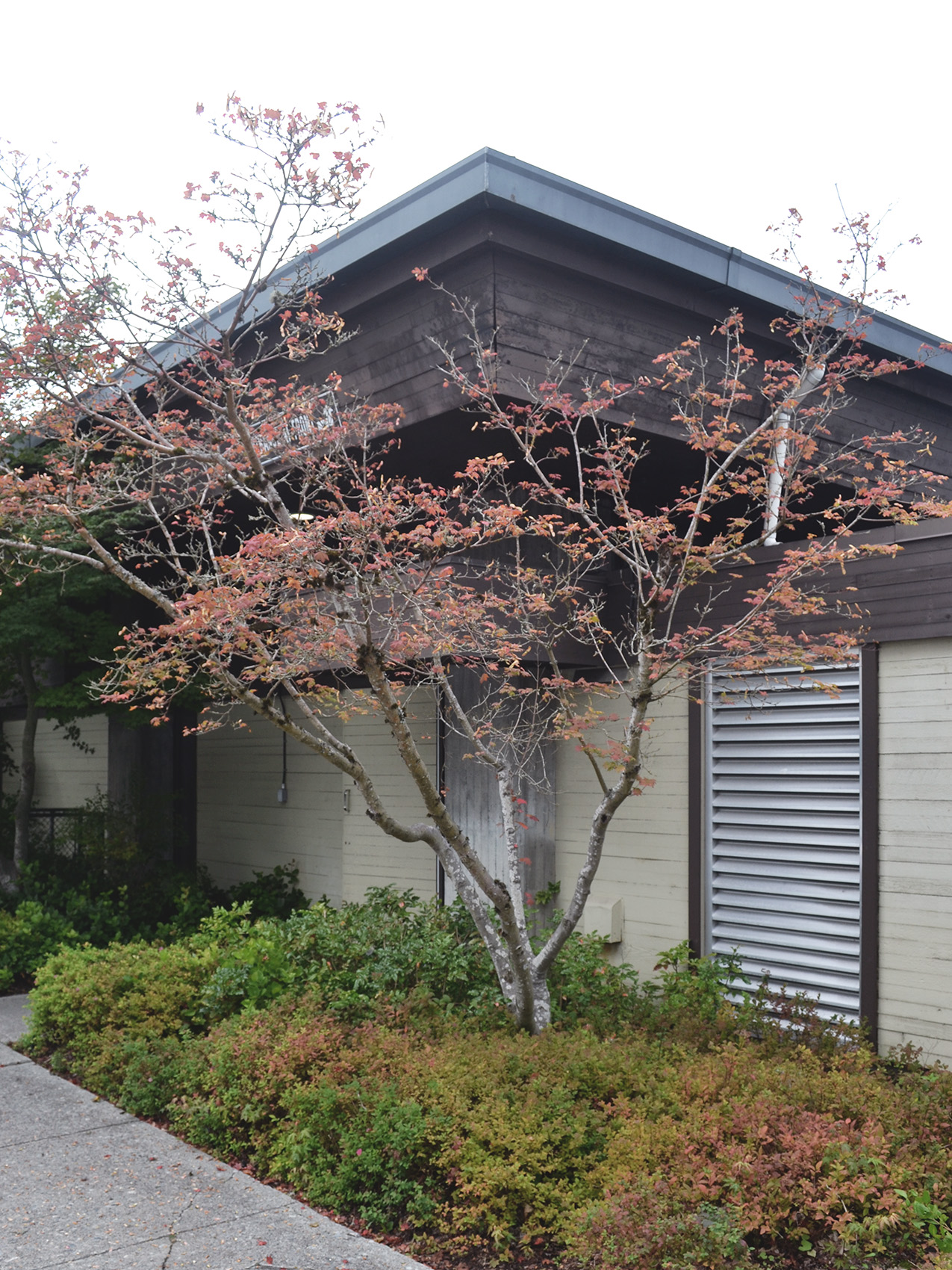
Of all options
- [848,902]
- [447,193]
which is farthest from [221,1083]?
[447,193]

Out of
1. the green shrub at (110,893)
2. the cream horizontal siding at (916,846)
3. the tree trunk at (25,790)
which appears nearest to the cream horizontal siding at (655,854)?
the cream horizontal siding at (916,846)

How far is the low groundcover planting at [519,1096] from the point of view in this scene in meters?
4.02

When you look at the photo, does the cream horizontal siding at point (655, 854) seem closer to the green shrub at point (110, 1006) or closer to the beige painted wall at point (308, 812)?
the beige painted wall at point (308, 812)

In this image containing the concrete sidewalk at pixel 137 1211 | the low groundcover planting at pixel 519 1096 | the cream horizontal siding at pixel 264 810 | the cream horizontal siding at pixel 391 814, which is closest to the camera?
the low groundcover planting at pixel 519 1096

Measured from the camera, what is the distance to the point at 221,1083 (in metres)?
5.63

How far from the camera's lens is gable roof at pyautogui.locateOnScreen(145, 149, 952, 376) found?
6.73 metres

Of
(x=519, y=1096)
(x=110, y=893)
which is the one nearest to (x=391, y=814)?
(x=110, y=893)

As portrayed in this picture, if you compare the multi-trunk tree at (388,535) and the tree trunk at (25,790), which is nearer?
the multi-trunk tree at (388,535)

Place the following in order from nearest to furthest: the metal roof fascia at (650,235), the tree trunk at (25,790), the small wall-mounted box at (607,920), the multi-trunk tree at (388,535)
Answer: the multi-trunk tree at (388,535)
the metal roof fascia at (650,235)
the small wall-mounted box at (607,920)
the tree trunk at (25,790)

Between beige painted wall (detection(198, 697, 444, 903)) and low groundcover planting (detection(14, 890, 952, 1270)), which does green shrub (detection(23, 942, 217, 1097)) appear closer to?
low groundcover planting (detection(14, 890, 952, 1270))

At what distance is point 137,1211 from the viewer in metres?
4.62

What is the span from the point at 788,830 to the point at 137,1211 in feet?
14.0

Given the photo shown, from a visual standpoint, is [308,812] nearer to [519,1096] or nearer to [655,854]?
[655,854]

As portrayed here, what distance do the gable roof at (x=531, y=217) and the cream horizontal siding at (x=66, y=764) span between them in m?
7.97
